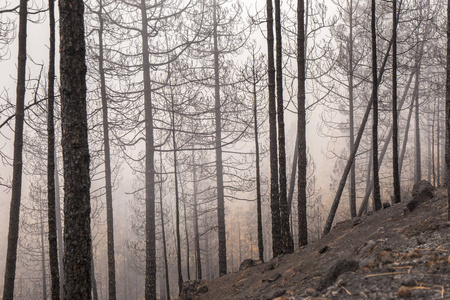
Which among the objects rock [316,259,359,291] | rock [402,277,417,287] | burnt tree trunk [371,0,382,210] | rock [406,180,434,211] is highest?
burnt tree trunk [371,0,382,210]

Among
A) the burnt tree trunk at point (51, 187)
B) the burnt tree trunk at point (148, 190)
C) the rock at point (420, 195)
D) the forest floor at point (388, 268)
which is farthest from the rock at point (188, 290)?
the rock at point (420, 195)

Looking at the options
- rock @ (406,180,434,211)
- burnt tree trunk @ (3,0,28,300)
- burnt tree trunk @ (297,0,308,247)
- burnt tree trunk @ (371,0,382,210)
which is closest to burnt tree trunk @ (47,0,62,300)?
burnt tree trunk @ (3,0,28,300)

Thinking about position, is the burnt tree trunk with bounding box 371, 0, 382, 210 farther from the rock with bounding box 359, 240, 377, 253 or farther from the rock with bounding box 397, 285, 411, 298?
the rock with bounding box 397, 285, 411, 298

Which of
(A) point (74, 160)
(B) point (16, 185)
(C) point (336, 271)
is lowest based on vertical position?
(C) point (336, 271)

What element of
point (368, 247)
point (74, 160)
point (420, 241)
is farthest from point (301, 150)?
point (74, 160)

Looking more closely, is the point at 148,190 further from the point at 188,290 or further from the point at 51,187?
the point at 51,187

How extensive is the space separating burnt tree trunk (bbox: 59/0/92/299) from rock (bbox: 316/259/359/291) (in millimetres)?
2691

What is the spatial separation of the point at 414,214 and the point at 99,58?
934 centimetres

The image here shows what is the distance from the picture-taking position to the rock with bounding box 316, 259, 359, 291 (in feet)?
9.52

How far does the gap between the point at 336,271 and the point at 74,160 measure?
3.16 metres

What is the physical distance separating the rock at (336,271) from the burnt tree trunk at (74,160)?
2691 mm

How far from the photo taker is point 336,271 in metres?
2.97

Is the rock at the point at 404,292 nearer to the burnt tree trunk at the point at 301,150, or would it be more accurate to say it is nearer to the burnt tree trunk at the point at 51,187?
the burnt tree trunk at the point at 301,150

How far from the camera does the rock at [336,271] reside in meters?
2.90
